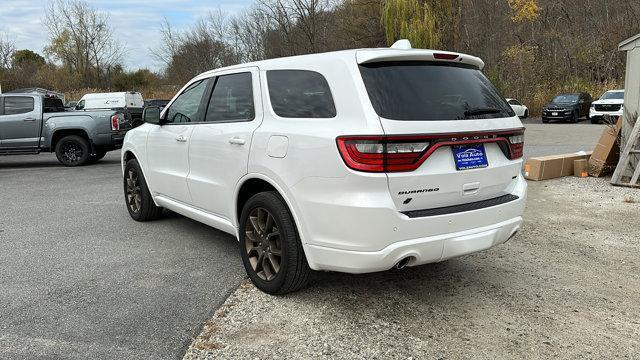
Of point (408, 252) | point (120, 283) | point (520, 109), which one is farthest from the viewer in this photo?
point (520, 109)

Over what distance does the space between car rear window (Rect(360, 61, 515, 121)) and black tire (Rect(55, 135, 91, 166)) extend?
10613mm

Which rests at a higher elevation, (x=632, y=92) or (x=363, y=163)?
(x=632, y=92)

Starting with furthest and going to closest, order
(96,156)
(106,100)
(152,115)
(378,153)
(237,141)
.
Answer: (106,100), (96,156), (152,115), (237,141), (378,153)

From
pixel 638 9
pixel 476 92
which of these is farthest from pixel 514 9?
pixel 476 92

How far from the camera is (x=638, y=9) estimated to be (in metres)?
32.2

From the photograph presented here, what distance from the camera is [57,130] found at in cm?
1201

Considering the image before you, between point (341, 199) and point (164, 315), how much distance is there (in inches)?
61.3

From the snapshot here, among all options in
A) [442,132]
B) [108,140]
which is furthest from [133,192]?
[108,140]

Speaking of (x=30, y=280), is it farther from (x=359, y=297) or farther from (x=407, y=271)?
(x=407, y=271)

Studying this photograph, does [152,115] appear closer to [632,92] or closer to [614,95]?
[632,92]

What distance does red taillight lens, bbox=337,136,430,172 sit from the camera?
9.77 ft

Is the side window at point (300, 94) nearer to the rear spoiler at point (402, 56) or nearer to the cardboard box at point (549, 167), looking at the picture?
the rear spoiler at point (402, 56)

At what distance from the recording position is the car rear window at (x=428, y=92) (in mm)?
3164

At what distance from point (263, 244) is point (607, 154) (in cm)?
744
